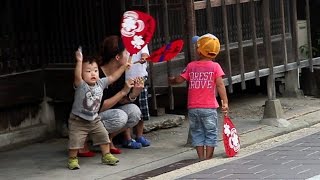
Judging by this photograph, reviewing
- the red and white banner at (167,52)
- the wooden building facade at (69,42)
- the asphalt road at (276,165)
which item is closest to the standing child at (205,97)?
the red and white banner at (167,52)

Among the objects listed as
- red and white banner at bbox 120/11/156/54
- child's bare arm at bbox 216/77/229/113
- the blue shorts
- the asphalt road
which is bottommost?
the asphalt road

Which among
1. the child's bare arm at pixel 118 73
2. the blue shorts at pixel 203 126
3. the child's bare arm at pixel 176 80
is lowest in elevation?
the blue shorts at pixel 203 126

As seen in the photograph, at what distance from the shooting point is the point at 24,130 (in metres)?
8.75

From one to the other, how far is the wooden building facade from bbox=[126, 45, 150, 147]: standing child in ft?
0.55

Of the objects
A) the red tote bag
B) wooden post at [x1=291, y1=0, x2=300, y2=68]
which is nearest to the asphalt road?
the red tote bag

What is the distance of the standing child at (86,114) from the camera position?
7.25 metres

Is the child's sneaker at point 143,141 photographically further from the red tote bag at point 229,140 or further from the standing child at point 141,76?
the red tote bag at point 229,140

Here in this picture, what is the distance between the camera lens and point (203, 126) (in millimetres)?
7590

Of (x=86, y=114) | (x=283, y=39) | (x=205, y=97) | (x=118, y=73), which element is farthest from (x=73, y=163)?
(x=283, y=39)

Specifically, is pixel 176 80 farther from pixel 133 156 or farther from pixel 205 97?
pixel 133 156

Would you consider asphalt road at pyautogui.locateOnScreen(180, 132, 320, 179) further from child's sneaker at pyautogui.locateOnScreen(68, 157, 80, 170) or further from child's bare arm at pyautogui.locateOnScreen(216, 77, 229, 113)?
child's sneaker at pyautogui.locateOnScreen(68, 157, 80, 170)

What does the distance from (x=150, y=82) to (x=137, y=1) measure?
1022 mm

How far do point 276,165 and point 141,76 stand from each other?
197cm

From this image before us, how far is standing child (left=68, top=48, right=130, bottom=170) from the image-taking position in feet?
23.8
